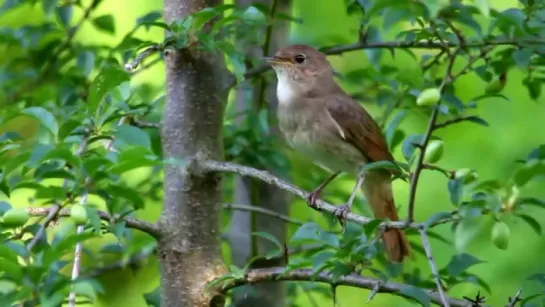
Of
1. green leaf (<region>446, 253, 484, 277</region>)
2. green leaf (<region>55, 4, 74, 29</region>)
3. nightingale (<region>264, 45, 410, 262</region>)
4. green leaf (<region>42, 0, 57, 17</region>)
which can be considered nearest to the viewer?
green leaf (<region>446, 253, 484, 277</region>)

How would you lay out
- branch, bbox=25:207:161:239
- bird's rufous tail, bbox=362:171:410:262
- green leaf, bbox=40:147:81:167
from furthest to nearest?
bird's rufous tail, bbox=362:171:410:262
branch, bbox=25:207:161:239
green leaf, bbox=40:147:81:167

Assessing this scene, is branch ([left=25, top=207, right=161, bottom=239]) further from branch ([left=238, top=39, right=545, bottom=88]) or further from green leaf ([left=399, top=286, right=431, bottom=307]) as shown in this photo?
green leaf ([left=399, top=286, right=431, bottom=307])

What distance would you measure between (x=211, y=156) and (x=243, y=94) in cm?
132

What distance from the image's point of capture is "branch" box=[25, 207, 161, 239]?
2.27 m

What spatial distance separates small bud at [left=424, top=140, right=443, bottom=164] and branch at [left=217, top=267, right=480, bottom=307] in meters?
0.40

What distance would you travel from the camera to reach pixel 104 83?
7.30 feet

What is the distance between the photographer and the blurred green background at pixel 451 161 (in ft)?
13.8

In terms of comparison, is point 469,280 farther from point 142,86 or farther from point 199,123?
point 142,86

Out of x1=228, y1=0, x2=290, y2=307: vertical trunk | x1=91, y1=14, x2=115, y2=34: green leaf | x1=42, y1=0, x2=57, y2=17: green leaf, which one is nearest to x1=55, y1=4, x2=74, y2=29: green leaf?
x1=91, y1=14, x2=115, y2=34: green leaf

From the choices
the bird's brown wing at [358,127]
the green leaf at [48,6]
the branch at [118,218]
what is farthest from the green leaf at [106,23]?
the branch at [118,218]

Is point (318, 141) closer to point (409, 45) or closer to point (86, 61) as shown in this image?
point (409, 45)

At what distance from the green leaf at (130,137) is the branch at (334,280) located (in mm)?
555

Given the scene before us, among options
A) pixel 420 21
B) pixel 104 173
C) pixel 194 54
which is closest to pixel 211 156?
pixel 194 54

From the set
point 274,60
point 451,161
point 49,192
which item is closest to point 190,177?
point 49,192
